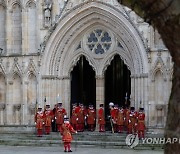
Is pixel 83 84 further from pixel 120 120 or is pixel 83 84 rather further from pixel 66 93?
pixel 120 120

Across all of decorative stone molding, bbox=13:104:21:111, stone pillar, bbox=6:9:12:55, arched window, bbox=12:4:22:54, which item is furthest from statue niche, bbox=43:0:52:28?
decorative stone molding, bbox=13:104:21:111

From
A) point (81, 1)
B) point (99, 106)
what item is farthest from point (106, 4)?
point (99, 106)

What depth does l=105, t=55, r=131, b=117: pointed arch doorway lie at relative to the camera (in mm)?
23688

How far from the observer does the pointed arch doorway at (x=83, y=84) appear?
75.1ft

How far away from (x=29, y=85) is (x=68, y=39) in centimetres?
266

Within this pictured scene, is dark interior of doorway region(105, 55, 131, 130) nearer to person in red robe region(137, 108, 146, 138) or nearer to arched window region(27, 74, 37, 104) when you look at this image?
arched window region(27, 74, 37, 104)

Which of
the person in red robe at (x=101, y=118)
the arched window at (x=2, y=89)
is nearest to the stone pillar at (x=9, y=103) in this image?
the arched window at (x=2, y=89)

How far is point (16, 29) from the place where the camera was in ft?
72.6

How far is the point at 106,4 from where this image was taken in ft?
66.4

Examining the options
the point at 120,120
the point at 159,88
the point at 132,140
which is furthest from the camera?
the point at 120,120

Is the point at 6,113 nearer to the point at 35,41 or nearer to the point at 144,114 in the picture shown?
the point at 35,41

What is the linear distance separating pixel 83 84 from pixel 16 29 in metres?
4.23

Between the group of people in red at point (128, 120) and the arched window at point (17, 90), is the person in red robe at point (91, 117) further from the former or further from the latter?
the arched window at point (17, 90)

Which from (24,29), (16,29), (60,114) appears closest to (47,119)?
(60,114)
